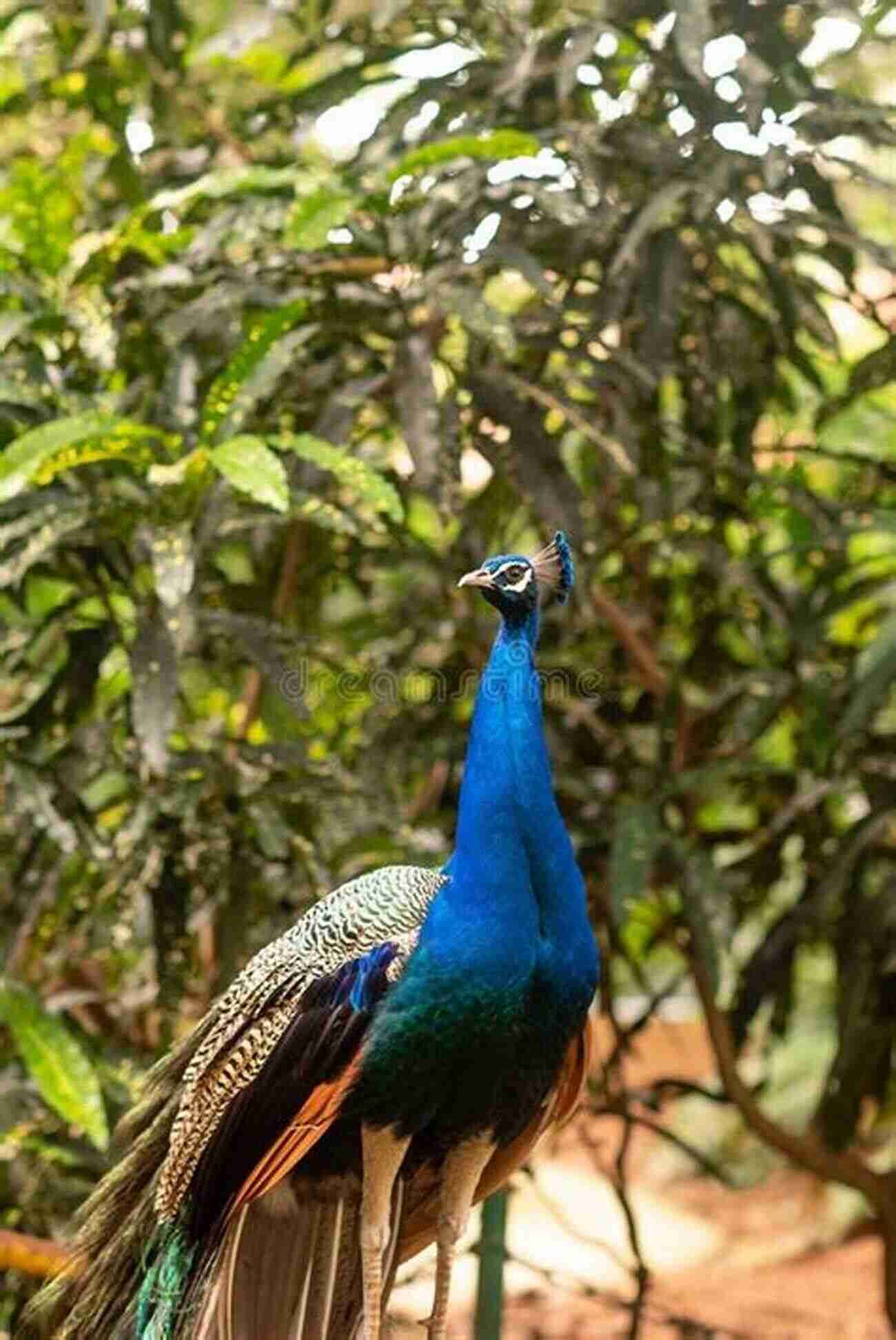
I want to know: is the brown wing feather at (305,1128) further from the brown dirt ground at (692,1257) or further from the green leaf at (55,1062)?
the brown dirt ground at (692,1257)

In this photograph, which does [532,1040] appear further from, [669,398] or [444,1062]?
[669,398]

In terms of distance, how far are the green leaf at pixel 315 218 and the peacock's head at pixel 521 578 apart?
0.62m

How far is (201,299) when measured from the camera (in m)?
2.08

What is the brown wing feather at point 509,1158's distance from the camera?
1.50 metres

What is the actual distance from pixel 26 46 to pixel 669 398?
39.4 inches

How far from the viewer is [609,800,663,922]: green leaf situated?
2154 mm

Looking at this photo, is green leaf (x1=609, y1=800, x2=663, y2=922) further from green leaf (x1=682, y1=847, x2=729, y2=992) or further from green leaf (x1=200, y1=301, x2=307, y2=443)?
green leaf (x1=200, y1=301, x2=307, y2=443)

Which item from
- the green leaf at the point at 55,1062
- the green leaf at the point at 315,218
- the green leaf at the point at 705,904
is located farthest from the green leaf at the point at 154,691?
the green leaf at the point at 705,904

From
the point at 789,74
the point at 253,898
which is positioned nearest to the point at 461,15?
the point at 789,74

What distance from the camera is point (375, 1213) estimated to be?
56.0 inches

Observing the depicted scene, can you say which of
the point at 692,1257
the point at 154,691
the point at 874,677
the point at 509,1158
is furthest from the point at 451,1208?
the point at 692,1257

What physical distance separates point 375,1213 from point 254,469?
679mm

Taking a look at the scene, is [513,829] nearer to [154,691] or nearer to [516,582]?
[516,582]

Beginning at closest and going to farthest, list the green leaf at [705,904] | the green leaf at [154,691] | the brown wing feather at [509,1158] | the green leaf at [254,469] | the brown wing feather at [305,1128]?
the brown wing feather at [305,1128] < the brown wing feather at [509,1158] < the green leaf at [254,469] < the green leaf at [154,691] < the green leaf at [705,904]
